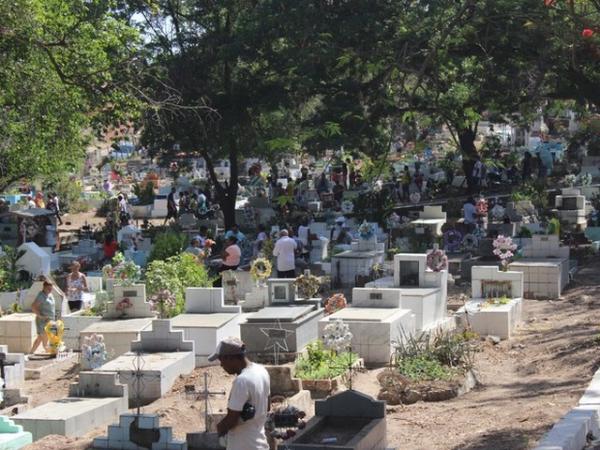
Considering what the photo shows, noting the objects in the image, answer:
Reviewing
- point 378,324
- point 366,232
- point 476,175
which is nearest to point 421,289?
point 378,324

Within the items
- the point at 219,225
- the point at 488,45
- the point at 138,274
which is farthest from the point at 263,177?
the point at 138,274

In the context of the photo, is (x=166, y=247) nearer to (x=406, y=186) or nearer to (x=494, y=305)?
(x=494, y=305)

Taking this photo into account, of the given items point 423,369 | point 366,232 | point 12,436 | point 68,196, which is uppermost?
point 68,196

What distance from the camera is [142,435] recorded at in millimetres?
10500

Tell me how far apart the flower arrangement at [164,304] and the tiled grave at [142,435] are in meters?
6.25

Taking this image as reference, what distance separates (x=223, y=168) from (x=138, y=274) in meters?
33.0

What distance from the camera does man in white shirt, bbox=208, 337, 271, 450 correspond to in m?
7.03

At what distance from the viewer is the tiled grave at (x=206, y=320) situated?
51.0 ft

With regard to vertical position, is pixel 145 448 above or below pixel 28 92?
below

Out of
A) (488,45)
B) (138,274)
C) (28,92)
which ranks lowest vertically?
(138,274)

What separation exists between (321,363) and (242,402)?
22.5ft

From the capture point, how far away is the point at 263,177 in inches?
1802

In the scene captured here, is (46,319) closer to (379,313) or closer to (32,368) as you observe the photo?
(32,368)

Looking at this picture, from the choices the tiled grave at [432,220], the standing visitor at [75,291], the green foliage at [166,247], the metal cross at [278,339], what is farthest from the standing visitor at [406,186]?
the metal cross at [278,339]
